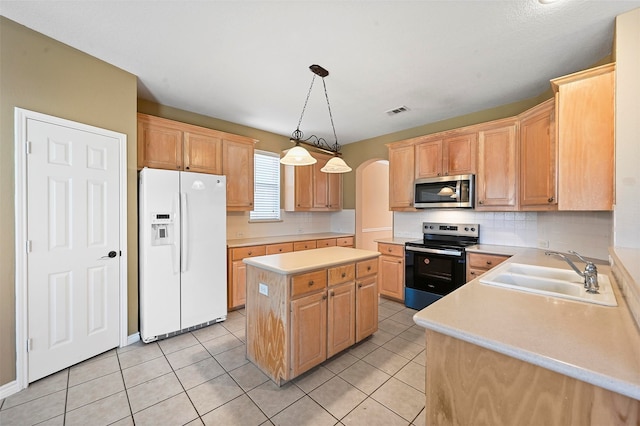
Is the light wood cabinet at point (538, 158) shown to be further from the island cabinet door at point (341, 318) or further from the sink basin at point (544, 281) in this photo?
the island cabinet door at point (341, 318)

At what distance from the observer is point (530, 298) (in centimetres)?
134

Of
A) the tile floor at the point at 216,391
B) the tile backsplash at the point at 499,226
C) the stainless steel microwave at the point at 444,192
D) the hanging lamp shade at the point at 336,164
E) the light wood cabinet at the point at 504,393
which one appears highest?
the hanging lamp shade at the point at 336,164

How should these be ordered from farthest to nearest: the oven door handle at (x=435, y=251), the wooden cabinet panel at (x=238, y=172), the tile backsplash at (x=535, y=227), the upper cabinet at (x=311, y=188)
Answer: the upper cabinet at (x=311, y=188), the wooden cabinet panel at (x=238, y=172), the oven door handle at (x=435, y=251), the tile backsplash at (x=535, y=227)

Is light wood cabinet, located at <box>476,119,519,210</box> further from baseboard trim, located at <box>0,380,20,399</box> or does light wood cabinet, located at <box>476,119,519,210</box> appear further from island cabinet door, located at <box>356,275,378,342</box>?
baseboard trim, located at <box>0,380,20,399</box>

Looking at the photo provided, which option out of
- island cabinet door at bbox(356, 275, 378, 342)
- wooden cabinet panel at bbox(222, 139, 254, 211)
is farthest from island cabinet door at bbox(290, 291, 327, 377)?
wooden cabinet panel at bbox(222, 139, 254, 211)

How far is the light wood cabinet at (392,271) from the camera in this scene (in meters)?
3.79

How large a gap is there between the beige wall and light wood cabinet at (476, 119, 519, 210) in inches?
158

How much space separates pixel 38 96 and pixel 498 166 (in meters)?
4.55

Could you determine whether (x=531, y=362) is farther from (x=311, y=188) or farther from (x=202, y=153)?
(x=311, y=188)

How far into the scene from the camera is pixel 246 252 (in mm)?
3607

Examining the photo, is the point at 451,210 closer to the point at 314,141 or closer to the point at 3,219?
the point at 314,141

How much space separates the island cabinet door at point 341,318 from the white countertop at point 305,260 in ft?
0.81

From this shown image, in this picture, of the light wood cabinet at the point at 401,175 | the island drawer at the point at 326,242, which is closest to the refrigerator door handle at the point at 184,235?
the island drawer at the point at 326,242

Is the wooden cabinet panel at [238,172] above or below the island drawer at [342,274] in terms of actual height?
above
